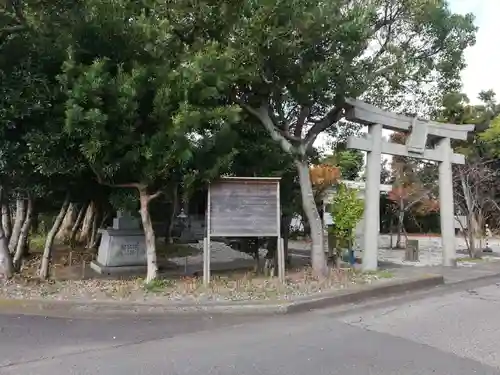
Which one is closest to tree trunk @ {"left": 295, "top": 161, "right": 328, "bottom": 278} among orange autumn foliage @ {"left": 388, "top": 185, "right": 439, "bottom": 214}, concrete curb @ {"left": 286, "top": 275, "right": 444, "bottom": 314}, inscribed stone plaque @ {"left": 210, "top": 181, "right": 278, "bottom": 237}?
inscribed stone plaque @ {"left": 210, "top": 181, "right": 278, "bottom": 237}

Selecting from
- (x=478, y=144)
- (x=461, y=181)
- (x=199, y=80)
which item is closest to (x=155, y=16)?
(x=199, y=80)

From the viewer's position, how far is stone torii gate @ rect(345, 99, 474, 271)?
1052 cm

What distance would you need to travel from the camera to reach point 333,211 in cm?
1105

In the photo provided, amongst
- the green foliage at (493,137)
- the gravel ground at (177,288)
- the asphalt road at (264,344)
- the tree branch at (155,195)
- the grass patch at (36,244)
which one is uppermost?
the green foliage at (493,137)

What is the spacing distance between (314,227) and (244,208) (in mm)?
1734

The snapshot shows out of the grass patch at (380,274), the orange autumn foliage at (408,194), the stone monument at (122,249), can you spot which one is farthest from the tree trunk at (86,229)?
the orange autumn foliage at (408,194)

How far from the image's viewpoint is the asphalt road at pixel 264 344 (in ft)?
14.6

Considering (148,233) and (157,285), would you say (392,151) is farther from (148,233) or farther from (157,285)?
(157,285)

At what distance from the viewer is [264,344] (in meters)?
5.27

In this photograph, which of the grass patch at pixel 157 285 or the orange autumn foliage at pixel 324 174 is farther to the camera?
the orange autumn foliage at pixel 324 174

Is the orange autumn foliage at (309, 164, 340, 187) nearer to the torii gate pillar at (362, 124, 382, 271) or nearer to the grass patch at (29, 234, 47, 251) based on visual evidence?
the torii gate pillar at (362, 124, 382, 271)

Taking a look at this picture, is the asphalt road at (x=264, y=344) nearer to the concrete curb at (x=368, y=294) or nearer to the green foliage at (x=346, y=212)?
the concrete curb at (x=368, y=294)

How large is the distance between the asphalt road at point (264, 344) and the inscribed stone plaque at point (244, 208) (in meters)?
2.15

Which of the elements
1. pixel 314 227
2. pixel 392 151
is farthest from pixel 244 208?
pixel 392 151
